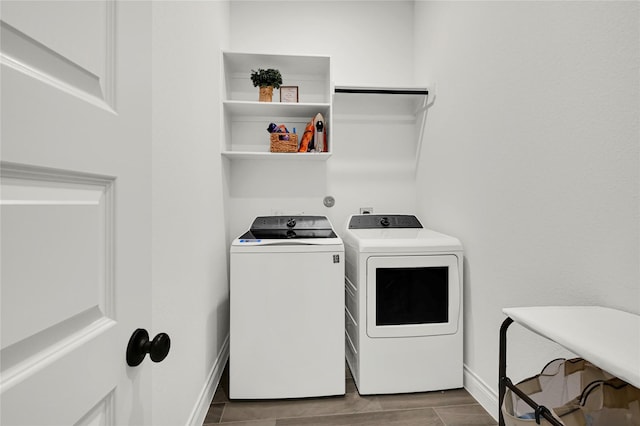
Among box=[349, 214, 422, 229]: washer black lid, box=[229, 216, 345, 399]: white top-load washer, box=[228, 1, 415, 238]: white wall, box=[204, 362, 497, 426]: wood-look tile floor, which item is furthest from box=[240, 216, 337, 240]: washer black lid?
box=[204, 362, 497, 426]: wood-look tile floor

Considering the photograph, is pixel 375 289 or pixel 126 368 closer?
pixel 126 368

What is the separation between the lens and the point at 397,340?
1.80 meters

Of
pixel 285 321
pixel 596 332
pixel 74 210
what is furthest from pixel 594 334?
pixel 285 321

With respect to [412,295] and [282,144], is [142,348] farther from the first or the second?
[282,144]

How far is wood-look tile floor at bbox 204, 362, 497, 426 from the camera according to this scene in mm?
1615

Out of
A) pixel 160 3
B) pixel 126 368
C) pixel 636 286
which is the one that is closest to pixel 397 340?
pixel 636 286

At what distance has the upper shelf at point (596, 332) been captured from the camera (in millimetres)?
680

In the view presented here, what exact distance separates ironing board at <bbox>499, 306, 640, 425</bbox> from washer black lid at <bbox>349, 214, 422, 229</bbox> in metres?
1.35

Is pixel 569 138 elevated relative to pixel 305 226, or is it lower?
elevated

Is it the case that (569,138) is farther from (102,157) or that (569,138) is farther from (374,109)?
(374,109)

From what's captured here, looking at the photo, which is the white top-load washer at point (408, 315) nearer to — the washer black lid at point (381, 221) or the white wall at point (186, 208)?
the washer black lid at point (381, 221)

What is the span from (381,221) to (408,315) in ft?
2.50

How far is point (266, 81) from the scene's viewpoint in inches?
88.9

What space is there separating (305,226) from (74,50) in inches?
65.1
